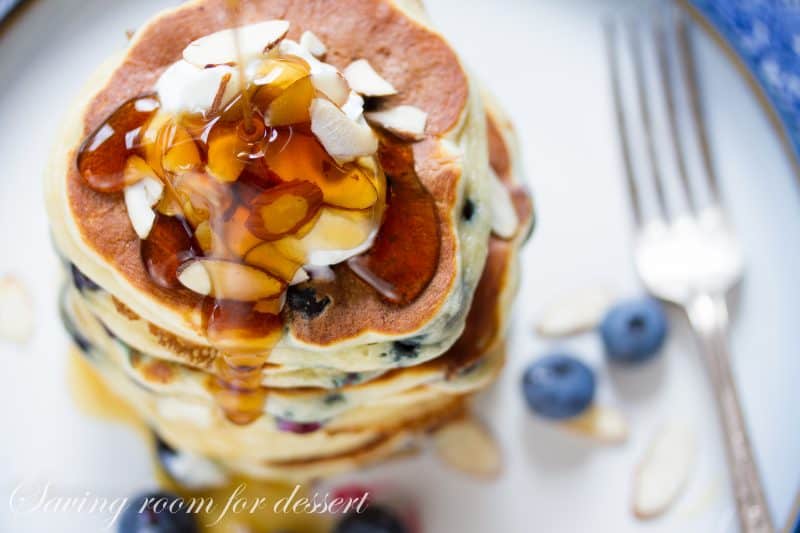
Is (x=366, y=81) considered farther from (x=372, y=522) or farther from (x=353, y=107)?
(x=372, y=522)

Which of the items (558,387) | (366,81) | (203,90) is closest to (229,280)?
(203,90)

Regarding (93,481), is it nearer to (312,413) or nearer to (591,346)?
(312,413)

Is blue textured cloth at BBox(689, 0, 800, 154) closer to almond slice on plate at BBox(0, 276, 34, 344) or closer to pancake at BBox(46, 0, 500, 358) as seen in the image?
pancake at BBox(46, 0, 500, 358)

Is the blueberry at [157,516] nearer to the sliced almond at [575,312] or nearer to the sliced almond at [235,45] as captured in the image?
the sliced almond at [575,312]

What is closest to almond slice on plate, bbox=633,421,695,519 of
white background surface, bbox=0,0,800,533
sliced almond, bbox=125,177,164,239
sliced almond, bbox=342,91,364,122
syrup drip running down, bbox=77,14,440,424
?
white background surface, bbox=0,0,800,533

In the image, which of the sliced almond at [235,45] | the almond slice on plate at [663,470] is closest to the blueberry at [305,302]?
the sliced almond at [235,45]

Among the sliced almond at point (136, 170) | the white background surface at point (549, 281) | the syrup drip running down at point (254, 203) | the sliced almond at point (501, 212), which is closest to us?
the syrup drip running down at point (254, 203)

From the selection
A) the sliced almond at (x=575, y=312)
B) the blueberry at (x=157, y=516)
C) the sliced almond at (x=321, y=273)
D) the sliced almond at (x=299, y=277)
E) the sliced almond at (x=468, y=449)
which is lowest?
the sliced almond at (x=468, y=449)
